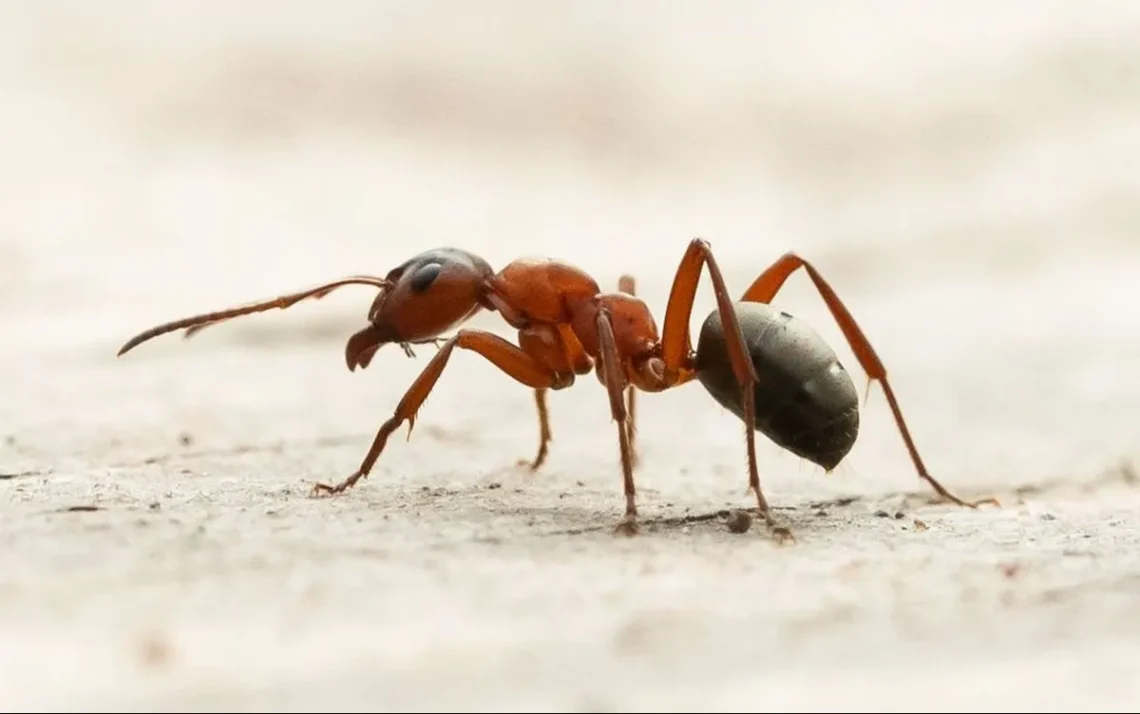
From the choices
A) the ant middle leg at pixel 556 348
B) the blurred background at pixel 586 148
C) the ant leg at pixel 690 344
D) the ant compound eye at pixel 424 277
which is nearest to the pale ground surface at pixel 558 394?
the blurred background at pixel 586 148

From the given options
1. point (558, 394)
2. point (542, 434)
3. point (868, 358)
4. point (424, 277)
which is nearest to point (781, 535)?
point (868, 358)

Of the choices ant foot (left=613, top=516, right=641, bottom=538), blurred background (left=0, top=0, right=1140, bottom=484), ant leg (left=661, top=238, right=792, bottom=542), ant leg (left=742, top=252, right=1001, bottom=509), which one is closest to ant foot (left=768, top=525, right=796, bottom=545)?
ant leg (left=661, top=238, right=792, bottom=542)

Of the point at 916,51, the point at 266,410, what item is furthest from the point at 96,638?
the point at 916,51

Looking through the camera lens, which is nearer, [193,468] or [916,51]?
[193,468]

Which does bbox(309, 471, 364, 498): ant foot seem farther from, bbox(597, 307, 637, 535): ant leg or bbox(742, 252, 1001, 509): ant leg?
bbox(742, 252, 1001, 509): ant leg

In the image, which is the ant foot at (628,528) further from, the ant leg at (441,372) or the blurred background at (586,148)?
the blurred background at (586,148)

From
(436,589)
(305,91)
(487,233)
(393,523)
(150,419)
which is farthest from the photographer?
(305,91)

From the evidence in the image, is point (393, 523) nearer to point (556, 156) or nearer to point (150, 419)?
point (150, 419)
